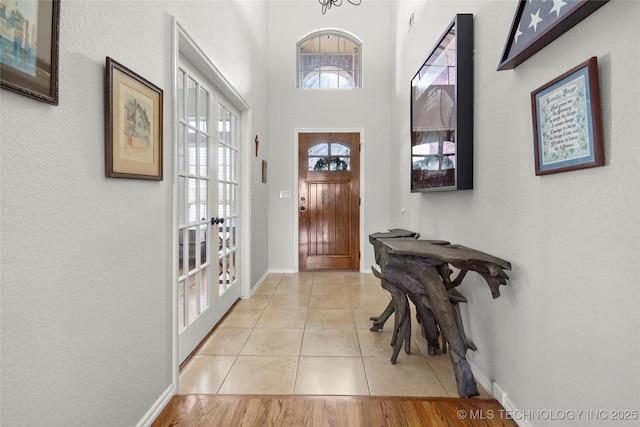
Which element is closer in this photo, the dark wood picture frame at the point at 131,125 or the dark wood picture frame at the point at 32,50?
the dark wood picture frame at the point at 32,50

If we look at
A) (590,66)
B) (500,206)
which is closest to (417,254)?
(500,206)

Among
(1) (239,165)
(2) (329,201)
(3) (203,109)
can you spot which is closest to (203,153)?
(3) (203,109)

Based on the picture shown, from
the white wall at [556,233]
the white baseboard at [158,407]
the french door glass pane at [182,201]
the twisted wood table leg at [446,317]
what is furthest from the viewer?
the french door glass pane at [182,201]

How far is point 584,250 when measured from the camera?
108 cm

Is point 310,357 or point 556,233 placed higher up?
point 556,233

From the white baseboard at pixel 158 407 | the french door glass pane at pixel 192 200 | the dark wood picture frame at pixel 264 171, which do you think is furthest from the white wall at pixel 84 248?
the dark wood picture frame at pixel 264 171

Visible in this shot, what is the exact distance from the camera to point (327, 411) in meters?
1.60

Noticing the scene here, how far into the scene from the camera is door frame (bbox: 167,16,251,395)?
5.71ft

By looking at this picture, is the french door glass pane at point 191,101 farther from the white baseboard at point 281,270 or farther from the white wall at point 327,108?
the white baseboard at point 281,270

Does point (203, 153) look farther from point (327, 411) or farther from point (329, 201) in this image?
point (329, 201)

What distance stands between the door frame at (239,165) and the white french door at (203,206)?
0.09 m

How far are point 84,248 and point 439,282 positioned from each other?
1.58 m

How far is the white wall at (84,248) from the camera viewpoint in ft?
2.90

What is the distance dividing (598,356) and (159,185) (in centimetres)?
181
